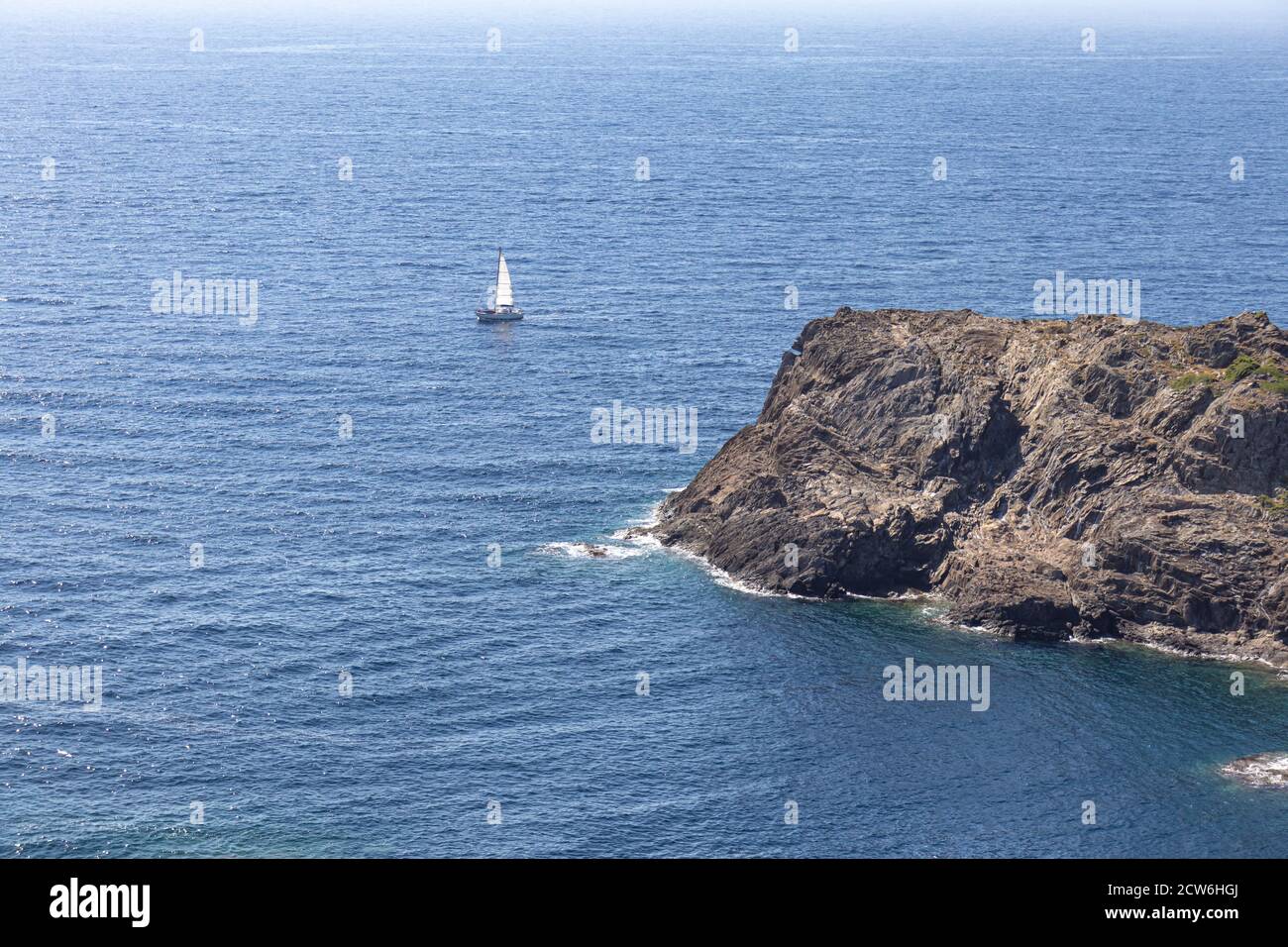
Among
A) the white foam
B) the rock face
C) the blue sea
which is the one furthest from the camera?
the white foam

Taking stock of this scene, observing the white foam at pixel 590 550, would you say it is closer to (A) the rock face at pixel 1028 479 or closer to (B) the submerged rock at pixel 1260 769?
(A) the rock face at pixel 1028 479

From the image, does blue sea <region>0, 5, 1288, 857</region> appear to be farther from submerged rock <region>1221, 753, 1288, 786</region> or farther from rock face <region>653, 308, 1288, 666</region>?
rock face <region>653, 308, 1288, 666</region>

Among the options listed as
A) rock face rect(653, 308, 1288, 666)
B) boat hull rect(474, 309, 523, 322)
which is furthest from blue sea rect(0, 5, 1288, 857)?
boat hull rect(474, 309, 523, 322)

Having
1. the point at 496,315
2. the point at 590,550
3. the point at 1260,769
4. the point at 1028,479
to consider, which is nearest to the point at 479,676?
the point at 590,550

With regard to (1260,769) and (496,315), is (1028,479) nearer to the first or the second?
(1260,769)

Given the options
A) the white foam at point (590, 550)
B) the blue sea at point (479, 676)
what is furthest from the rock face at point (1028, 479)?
the blue sea at point (479, 676)
